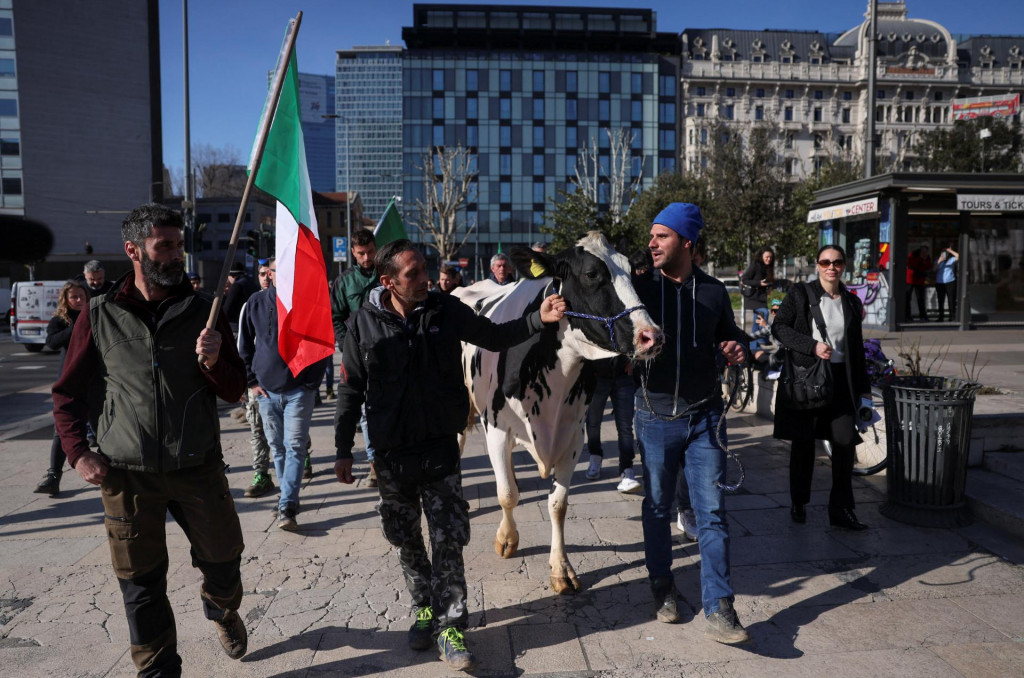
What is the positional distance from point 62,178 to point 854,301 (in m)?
61.4

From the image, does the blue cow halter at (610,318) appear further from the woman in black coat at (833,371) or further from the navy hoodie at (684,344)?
the woman in black coat at (833,371)

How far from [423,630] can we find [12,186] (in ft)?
200

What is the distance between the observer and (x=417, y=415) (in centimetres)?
326

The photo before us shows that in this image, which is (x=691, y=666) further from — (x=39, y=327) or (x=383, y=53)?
(x=383, y=53)

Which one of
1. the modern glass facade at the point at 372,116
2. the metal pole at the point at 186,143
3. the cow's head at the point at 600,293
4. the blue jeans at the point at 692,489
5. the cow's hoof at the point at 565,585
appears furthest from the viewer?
the modern glass facade at the point at 372,116

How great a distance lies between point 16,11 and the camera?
5016 cm

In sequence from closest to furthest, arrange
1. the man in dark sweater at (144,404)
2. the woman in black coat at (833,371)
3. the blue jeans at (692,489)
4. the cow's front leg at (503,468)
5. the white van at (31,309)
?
1. the man in dark sweater at (144,404)
2. the blue jeans at (692,489)
3. the cow's front leg at (503,468)
4. the woman in black coat at (833,371)
5. the white van at (31,309)

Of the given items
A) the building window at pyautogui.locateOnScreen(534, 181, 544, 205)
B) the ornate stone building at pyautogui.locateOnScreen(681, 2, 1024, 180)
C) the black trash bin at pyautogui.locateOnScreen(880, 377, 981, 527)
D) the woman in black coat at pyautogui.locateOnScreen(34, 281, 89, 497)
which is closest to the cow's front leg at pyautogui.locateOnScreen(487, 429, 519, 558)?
the black trash bin at pyautogui.locateOnScreen(880, 377, 981, 527)

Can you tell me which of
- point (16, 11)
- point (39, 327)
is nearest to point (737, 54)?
point (16, 11)

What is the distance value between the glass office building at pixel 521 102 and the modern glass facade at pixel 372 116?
46.7 meters

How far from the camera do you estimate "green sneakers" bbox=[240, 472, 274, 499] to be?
6097 mm

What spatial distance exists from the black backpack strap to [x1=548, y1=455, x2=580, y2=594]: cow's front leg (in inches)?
78.6

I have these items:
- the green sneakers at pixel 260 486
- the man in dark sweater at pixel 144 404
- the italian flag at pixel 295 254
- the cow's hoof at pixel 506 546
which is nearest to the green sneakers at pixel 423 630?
the man in dark sweater at pixel 144 404

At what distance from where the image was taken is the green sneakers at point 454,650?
10.4 feet
